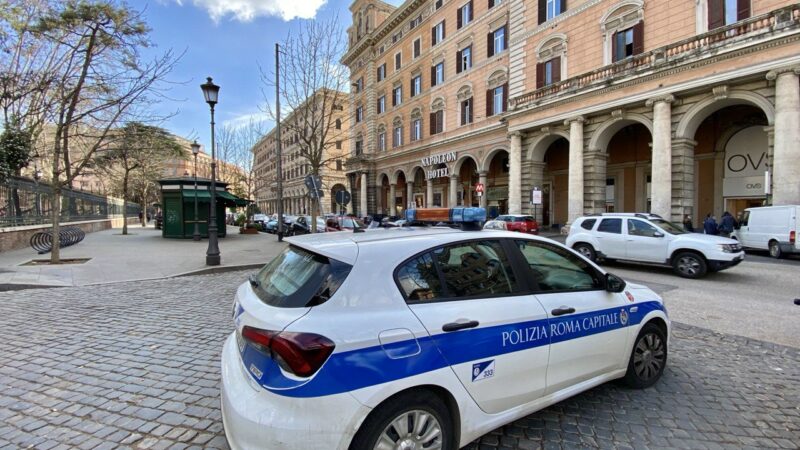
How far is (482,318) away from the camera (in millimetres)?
2354

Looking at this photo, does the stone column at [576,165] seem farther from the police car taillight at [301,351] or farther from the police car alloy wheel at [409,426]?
the police car taillight at [301,351]

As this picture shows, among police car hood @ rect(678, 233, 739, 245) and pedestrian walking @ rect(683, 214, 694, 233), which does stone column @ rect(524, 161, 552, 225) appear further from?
police car hood @ rect(678, 233, 739, 245)

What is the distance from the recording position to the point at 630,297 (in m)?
3.29

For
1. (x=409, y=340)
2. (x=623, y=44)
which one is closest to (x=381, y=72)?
(x=623, y=44)

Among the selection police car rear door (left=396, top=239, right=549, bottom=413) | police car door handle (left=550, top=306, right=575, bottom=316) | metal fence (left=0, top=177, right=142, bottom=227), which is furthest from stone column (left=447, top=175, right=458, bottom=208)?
police car rear door (left=396, top=239, right=549, bottom=413)

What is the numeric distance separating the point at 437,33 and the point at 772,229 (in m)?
28.6

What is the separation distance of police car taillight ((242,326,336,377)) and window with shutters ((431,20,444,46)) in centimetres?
3553

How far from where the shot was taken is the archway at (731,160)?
1831cm

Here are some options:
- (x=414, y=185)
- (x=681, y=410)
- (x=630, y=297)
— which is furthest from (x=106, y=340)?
(x=414, y=185)

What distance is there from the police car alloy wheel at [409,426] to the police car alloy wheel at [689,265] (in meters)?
9.94

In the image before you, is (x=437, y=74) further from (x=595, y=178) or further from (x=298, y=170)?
(x=298, y=170)

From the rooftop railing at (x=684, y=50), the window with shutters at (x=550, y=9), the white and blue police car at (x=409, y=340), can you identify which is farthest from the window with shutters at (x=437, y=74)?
the white and blue police car at (x=409, y=340)

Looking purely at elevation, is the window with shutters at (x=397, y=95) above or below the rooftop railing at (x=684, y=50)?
above

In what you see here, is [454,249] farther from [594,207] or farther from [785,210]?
[594,207]
